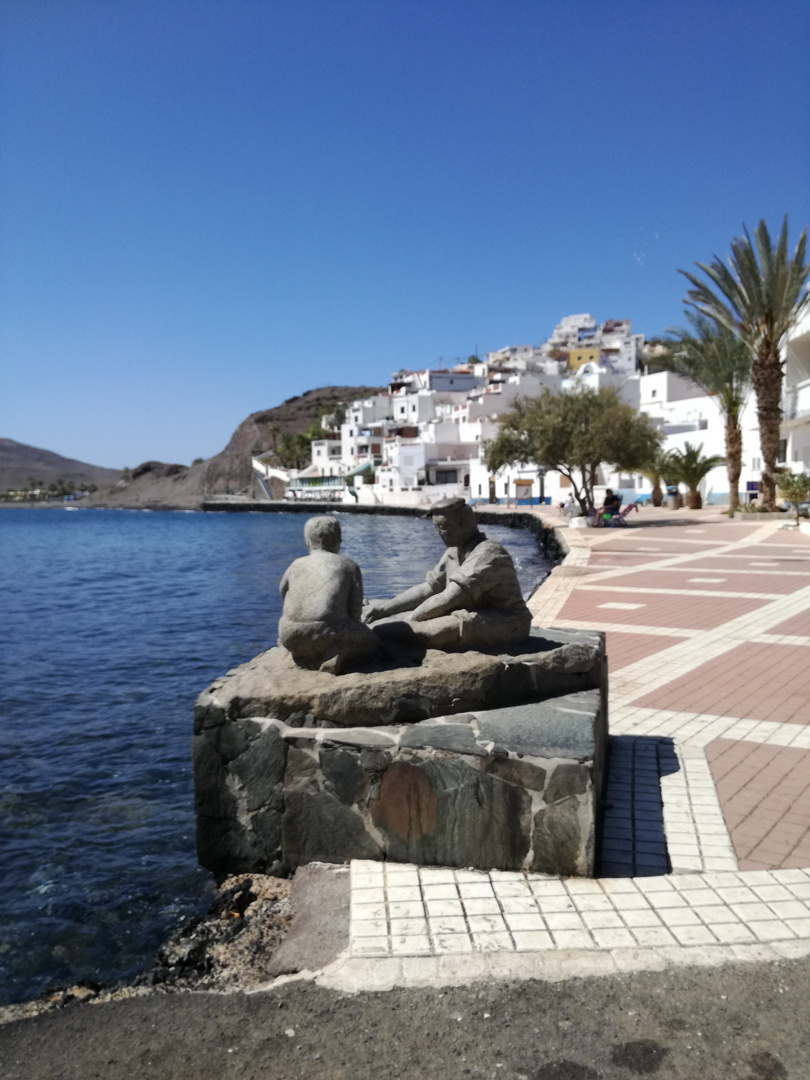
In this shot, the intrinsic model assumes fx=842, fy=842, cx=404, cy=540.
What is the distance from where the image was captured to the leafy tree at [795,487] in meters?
28.9

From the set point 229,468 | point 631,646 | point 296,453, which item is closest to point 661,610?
point 631,646

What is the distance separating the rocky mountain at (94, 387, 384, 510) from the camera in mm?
135150

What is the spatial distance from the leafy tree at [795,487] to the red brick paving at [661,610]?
681 inches

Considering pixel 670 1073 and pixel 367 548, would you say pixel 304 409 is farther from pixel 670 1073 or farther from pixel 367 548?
pixel 670 1073

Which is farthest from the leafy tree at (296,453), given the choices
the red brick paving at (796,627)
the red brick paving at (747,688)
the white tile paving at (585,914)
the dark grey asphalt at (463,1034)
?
the dark grey asphalt at (463,1034)

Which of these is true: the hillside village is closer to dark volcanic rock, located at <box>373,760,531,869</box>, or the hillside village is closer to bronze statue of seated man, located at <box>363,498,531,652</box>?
bronze statue of seated man, located at <box>363,498,531,652</box>

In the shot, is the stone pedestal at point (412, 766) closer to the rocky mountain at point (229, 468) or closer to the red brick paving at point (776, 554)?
the red brick paving at point (776, 554)

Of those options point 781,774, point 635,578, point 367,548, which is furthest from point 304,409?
point 781,774

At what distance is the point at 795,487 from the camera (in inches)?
1149

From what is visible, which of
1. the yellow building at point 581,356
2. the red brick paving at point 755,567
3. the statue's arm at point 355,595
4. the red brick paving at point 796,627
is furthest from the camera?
the yellow building at point 581,356

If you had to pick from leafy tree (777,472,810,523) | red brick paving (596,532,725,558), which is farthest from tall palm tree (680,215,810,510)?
red brick paving (596,532,725,558)

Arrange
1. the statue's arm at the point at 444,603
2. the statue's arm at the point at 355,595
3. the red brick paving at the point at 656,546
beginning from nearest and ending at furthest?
the statue's arm at the point at 355,595 → the statue's arm at the point at 444,603 → the red brick paving at the point at 656,546

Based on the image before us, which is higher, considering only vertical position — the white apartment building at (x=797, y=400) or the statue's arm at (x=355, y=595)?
the white apartment building at (x=797, y=400)

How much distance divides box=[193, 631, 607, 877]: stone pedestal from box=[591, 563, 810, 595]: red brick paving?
9841mm
